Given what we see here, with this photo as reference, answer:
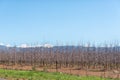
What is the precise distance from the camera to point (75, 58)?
162ft

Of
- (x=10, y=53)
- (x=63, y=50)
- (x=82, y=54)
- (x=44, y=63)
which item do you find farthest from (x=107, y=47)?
(x=10, y=53)

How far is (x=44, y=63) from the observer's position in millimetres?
52750

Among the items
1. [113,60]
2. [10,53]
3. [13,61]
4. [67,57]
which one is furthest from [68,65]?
[10,53]

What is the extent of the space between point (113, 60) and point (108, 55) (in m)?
0.99

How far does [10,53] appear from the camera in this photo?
62.5 m

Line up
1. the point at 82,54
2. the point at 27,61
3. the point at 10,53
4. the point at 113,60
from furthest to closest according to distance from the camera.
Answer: the point at 10,53 → the point at 27,61 → the point at 82,54 → the point at 113,60

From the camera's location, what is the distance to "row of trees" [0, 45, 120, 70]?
43.2 m

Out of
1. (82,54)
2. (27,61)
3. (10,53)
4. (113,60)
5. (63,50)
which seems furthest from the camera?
(10,53)

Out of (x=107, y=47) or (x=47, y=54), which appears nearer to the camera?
(x=107, y=47)

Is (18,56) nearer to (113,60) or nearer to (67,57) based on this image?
(67,57)

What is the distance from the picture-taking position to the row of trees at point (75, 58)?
142 ft

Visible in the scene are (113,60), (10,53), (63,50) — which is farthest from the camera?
(10,53)

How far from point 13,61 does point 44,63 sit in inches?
334

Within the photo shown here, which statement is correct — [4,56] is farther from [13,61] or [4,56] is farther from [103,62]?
[103,62]
